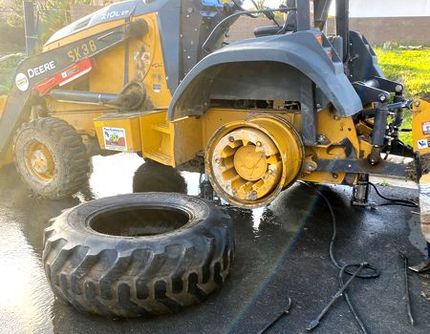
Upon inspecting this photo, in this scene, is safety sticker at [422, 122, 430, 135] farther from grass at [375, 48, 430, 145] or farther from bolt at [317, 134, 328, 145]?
grass at [375, 48, 430, 145]

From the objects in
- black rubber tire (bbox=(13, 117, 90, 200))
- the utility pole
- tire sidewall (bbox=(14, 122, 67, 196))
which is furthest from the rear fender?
the utility pole

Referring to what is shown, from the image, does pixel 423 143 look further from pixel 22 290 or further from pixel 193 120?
pixel 22 290

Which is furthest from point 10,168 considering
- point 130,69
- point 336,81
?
point 336,81

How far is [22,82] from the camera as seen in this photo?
564cm

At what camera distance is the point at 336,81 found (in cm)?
352

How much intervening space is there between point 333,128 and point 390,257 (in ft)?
3.59

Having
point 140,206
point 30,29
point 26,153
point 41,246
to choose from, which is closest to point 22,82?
point 30,29

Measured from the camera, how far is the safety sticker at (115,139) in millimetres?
4586

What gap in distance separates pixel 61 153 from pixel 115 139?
0.66 metres

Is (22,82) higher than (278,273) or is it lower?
higher

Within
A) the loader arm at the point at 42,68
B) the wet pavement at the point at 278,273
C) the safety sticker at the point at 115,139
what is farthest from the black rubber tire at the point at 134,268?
the loader arm at the point at 42,68

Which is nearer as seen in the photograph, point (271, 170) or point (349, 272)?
point (349, 272)

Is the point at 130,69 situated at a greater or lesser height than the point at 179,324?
greater

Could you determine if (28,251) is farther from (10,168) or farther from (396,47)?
(396,47)
